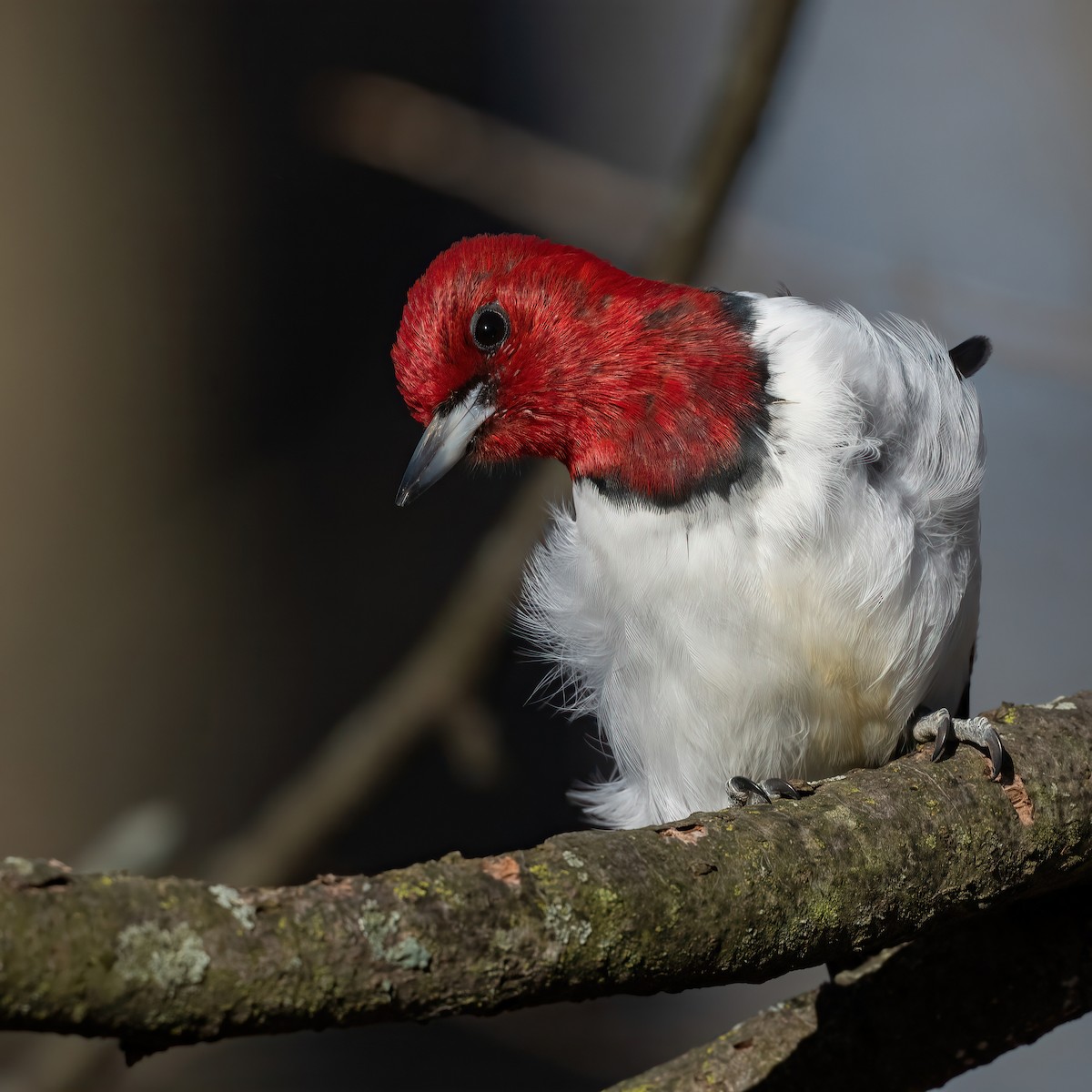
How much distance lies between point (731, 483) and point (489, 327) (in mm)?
→ 727

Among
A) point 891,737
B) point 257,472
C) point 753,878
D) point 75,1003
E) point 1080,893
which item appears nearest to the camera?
point 75,1003

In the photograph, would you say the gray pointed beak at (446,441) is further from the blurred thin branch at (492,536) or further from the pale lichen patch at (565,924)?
the pale lichen patch at (565,924)

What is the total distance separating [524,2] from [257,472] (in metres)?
2.42

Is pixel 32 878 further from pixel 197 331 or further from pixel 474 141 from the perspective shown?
pixel 197 331

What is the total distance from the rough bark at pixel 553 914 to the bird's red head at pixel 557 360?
0.99 meters

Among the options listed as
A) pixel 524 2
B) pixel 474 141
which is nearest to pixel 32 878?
pixel 474 141

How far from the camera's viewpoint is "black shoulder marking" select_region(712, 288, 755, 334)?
2965 mm

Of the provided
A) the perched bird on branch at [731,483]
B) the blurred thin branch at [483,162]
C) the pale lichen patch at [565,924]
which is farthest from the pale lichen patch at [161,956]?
the blurred thin branch at [483,162]

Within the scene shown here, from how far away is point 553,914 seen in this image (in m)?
1.59

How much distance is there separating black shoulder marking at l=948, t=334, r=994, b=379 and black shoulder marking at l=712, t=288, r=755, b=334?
684 millimetres

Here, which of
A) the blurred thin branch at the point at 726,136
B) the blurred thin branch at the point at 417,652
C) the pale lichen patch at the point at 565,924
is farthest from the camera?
the blurred thin branch at the point at 417,652

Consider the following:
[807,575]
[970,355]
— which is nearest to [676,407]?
[807,575]

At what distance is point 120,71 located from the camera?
4.48 metres

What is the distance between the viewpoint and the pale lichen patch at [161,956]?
1.29 meters
